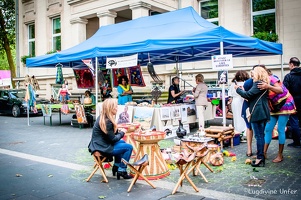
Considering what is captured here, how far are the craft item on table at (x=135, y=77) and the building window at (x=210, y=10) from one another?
674 cm

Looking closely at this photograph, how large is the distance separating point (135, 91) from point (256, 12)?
7576 mm

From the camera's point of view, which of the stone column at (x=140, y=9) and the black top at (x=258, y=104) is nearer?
the black top at (x=258, y=104)

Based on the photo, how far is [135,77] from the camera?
12.1 m

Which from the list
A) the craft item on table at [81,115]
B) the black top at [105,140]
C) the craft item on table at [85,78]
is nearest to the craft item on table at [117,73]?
the craft item on table at [85,78]

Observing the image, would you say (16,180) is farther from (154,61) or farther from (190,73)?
(190,73)

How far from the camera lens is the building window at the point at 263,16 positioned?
14.3 metres

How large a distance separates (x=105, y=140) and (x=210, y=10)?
13527 millimetres

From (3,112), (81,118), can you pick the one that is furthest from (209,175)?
(3,112)

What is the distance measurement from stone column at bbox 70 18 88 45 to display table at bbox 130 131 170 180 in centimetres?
1651

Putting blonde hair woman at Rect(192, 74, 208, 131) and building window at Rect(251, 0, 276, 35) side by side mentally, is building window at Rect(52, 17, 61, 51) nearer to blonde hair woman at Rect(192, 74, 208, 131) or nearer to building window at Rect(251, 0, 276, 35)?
building window at Rect(251, 0, 276, 35)

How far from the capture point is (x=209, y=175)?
5270 mm

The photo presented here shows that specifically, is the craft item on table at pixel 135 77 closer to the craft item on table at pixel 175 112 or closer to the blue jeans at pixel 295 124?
the craft item on table at pixel 175 112

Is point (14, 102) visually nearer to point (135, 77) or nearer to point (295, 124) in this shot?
point (135, 77)

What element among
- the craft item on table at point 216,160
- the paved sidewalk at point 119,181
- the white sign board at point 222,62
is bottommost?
the paved sidewalk at point 119,181
